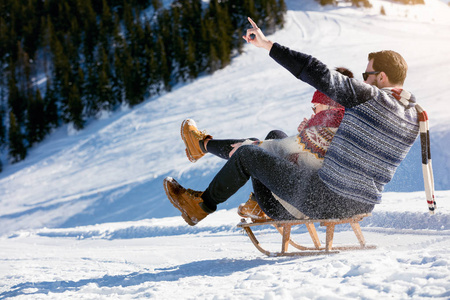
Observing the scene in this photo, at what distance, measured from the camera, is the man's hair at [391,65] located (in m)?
2.40

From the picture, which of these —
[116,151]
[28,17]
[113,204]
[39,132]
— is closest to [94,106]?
[39,132]

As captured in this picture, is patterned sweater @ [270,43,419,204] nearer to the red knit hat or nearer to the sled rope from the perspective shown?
the sled rope

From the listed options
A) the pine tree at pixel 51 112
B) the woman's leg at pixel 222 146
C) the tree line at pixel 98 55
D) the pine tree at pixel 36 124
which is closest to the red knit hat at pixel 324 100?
the woman's leg at pixel 222 146

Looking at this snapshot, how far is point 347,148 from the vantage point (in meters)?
2.38

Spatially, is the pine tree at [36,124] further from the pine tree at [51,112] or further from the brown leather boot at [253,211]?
the brown leather boot at [253,211]

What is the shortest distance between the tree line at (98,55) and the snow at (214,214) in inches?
59.3

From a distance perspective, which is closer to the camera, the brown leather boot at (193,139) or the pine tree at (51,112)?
the brown leather boot at (193,139)

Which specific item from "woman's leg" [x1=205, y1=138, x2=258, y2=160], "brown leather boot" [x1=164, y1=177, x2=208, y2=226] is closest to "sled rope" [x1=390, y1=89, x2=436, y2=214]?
"woman's leg" [x1=205, y1=138, x2=258, y2=160]

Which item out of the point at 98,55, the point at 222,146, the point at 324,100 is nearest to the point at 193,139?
the point at 222,146

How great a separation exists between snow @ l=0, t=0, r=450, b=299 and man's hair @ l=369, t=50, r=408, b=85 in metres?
1.04

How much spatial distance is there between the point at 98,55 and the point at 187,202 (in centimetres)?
3519

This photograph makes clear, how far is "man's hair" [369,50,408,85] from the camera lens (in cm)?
240

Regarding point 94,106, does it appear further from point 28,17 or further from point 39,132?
point 28,17

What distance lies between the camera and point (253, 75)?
838 inches
